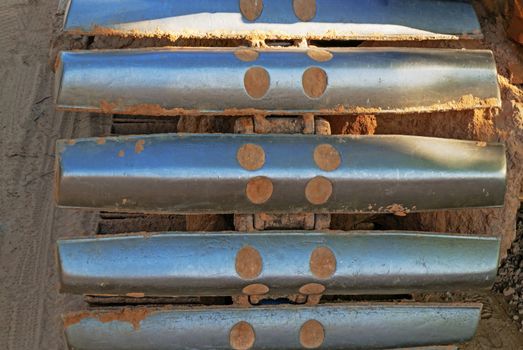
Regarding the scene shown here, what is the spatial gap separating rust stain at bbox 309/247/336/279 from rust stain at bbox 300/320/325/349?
6.3 inches

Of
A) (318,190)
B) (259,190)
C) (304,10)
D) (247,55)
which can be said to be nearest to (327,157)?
(318,190)

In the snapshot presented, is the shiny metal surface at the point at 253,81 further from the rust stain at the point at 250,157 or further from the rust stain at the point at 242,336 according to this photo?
the rust stain at the point at 242,336

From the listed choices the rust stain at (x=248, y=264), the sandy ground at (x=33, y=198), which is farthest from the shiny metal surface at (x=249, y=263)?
→ the sandy ground at (x=33, y=198)

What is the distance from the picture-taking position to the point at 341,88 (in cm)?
190

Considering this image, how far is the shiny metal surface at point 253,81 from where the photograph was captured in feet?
6.07

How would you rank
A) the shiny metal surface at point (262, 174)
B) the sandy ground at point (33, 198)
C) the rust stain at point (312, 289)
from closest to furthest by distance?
the shiny metal surface at point (262, 174)
the rust stain at point (312, 289)
the sandy ground at point (33, 198)

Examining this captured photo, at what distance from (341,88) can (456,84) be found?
339mm

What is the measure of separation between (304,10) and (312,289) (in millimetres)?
782

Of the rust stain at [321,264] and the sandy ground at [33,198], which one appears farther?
the sandy ground at [33,198]

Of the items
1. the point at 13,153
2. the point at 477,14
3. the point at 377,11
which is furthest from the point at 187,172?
the point at 13,153

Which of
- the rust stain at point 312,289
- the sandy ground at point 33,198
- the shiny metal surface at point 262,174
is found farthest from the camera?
the sandy ground at point 33,198

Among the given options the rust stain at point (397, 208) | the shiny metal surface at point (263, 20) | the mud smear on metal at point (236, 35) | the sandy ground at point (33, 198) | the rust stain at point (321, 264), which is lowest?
the sandy ground at point (33, 198)

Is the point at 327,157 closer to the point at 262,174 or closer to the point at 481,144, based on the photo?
the point at 262,174

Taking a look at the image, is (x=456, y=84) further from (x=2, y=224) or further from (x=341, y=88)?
(x=2, y=224)
